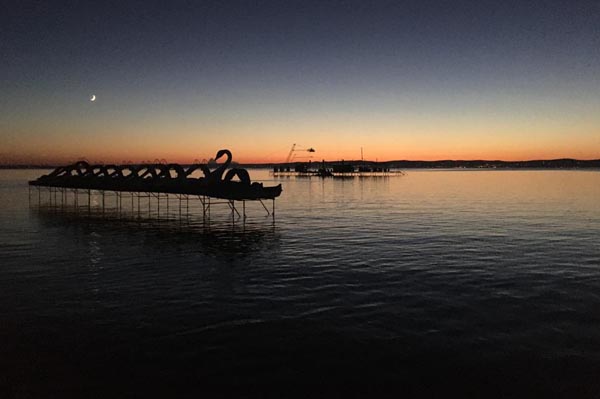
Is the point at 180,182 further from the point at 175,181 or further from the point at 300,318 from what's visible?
the point at 300,318

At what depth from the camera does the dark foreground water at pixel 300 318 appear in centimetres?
995

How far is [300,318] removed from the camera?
1383cm


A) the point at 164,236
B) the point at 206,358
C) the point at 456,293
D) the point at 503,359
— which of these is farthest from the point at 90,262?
the point at 503,359

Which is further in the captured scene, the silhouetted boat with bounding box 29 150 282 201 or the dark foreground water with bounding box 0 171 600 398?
the silhouetted boat with bounding box 29 150 282 201

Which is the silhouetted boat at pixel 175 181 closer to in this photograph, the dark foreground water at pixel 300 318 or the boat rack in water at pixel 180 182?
the boat rack in water at pixel 180 182

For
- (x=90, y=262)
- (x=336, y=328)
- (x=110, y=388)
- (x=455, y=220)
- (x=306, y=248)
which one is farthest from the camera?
(x=455, y=220)

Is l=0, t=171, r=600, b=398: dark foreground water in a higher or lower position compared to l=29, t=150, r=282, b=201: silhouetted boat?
lower

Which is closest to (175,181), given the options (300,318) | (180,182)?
(180,182)

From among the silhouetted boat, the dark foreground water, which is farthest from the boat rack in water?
the dark foreground water

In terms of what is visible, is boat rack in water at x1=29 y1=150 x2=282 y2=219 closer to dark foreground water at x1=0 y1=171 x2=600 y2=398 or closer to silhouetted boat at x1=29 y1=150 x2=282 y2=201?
silhouetted boat at x1=29 y1=150 x2=282 y2=201

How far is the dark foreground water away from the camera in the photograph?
995 cm

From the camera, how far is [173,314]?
46.4ft

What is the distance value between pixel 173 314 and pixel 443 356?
8.04 m

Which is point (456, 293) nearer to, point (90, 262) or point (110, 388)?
point (110, 388)
